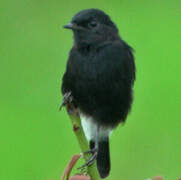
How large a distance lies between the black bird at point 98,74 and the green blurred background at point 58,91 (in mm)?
650

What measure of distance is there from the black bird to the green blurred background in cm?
65

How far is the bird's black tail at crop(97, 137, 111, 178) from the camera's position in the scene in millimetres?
3738

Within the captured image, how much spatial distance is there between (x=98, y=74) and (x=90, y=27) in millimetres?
312

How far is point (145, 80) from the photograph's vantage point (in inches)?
202

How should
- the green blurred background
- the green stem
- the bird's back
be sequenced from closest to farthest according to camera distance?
the green stem, the bird's back, the green blurred background

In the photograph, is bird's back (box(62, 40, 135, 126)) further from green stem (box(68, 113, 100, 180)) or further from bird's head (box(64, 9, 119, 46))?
green stem (box(68, 113, 100, 180))

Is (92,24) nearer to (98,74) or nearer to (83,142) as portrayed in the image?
(98,74)

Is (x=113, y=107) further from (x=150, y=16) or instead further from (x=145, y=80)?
(x=150, y=16)

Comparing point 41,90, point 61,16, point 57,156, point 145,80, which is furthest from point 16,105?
point 61,16

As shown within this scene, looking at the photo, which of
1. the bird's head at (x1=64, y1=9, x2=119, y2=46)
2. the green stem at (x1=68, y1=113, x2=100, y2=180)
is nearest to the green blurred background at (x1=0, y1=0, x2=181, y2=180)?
the bird's head at (x1=64, y1=9, x2=119, y2=46)

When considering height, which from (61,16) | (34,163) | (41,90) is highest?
(61,16)

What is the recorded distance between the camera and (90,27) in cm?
374

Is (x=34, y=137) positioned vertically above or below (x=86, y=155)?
below

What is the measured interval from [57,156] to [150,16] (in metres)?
1.93
